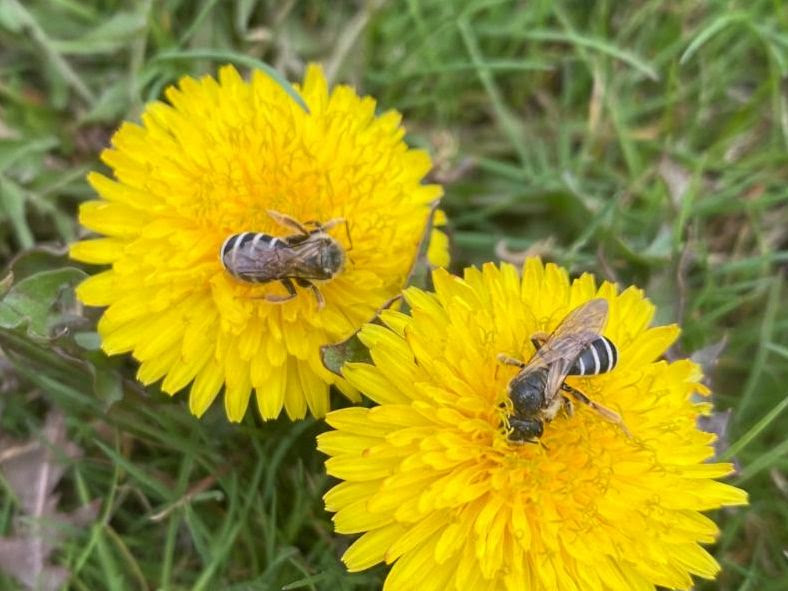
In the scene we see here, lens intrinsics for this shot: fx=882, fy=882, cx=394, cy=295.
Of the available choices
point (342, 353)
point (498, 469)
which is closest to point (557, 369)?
point (498, 469)

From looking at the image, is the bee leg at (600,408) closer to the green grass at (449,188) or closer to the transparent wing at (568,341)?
the transparent wing at (568,341)

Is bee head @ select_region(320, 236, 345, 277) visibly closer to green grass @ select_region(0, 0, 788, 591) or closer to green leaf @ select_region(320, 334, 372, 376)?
green leaf @ select_region(320, 334, 372, 376)

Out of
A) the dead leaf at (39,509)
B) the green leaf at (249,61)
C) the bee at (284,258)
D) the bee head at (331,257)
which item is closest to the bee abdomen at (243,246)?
the bee at (284,258)

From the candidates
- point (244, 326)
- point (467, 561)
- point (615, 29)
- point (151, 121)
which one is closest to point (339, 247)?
point (244, 326)

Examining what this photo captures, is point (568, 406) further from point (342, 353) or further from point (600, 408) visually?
point (342, 353)

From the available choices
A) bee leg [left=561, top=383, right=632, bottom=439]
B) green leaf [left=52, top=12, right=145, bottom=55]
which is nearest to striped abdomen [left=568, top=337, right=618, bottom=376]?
bee leg [left=561, top=383, right=632, bottom=439]

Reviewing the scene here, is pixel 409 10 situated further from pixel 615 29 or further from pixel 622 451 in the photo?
pixel 622 451
